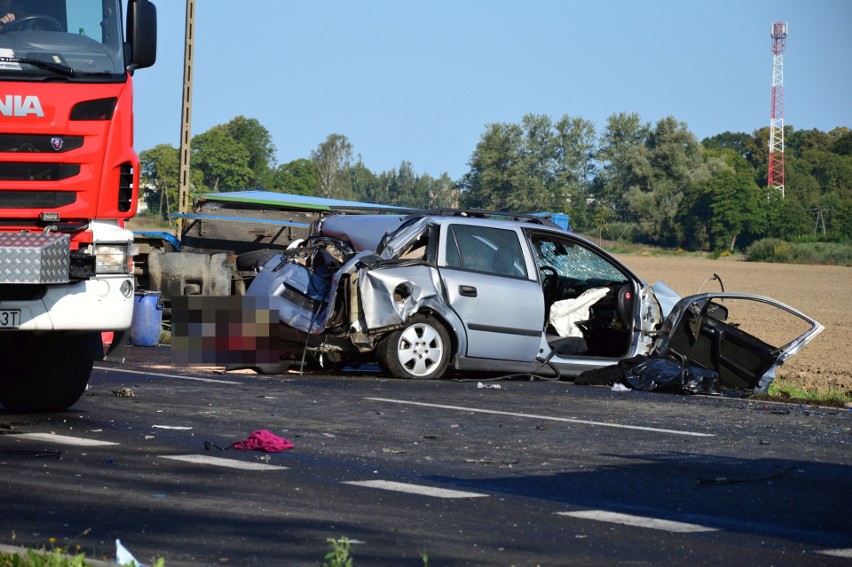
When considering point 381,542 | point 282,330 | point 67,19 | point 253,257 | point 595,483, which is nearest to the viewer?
point 381,542

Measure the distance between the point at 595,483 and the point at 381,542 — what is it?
2096 mm

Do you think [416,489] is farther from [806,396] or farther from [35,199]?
[806,396]

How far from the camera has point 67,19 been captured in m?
9.54

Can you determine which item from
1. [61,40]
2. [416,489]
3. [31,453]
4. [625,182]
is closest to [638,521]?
[416,489]

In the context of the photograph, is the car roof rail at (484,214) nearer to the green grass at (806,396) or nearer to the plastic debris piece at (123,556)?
the green grass at (806,396)

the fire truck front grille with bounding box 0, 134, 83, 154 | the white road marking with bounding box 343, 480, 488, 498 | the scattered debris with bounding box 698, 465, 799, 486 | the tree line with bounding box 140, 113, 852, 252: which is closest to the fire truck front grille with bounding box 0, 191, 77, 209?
the fire truck front grille with bounding box 0, 134, 83, 154

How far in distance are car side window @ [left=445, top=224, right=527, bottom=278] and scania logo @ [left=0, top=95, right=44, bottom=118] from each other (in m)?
5.77

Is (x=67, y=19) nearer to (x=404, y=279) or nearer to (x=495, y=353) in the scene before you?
(x=404, y=279)

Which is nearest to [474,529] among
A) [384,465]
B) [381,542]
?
[381,542]

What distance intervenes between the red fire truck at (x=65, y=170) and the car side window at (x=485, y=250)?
199 inches

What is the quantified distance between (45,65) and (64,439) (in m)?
2.39

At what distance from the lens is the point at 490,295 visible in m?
13.9

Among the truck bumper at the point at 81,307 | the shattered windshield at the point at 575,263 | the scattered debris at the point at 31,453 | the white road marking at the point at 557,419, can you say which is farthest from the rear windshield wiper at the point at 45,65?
the shattered windshield at the point at 575,263

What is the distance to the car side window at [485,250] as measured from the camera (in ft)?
46.3
